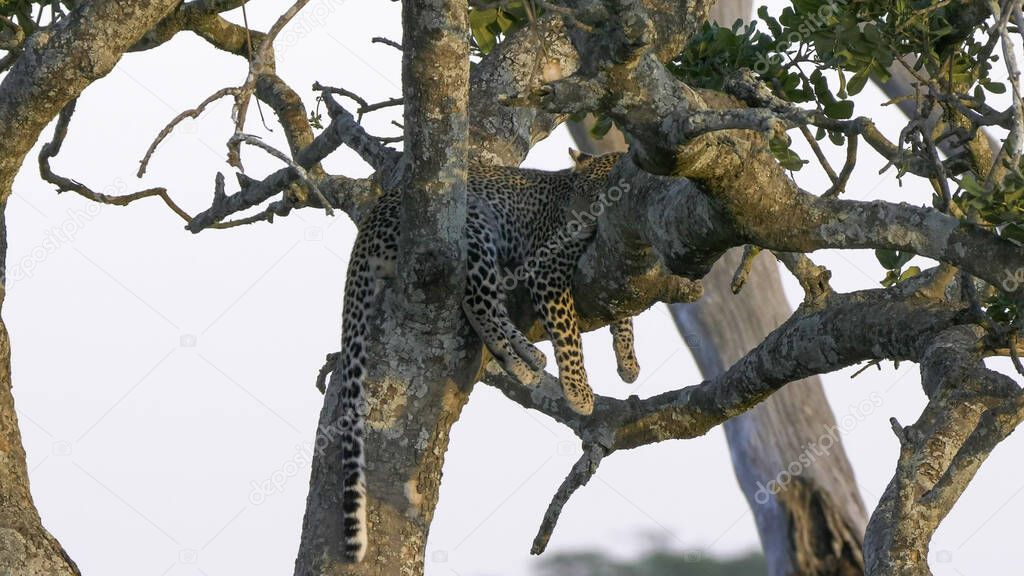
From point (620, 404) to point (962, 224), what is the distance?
2.42 m

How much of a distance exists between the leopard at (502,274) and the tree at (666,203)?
0.08m

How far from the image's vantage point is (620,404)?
5.95m

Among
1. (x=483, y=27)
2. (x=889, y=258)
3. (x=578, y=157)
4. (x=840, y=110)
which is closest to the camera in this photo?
(x=840, y=110)

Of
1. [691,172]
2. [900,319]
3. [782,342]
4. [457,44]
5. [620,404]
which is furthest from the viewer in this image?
[620,404]

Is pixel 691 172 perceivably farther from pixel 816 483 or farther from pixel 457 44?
pixel 816 483

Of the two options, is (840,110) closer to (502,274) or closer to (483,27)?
(502,274)

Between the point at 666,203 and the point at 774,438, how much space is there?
42.8ft

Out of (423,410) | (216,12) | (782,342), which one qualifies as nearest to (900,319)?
(782,342)

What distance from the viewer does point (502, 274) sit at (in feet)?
Result: 18.8

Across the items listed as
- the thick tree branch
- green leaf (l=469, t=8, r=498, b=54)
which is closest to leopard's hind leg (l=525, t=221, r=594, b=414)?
green leaf (l=469, t=8, r=498, b=54)

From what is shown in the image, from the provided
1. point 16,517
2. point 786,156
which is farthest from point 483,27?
point 16,517

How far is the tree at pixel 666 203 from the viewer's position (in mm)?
3699

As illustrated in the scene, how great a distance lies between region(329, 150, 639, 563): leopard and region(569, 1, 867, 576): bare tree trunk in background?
9.40 meters

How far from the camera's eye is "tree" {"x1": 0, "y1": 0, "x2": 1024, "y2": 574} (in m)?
3.70
